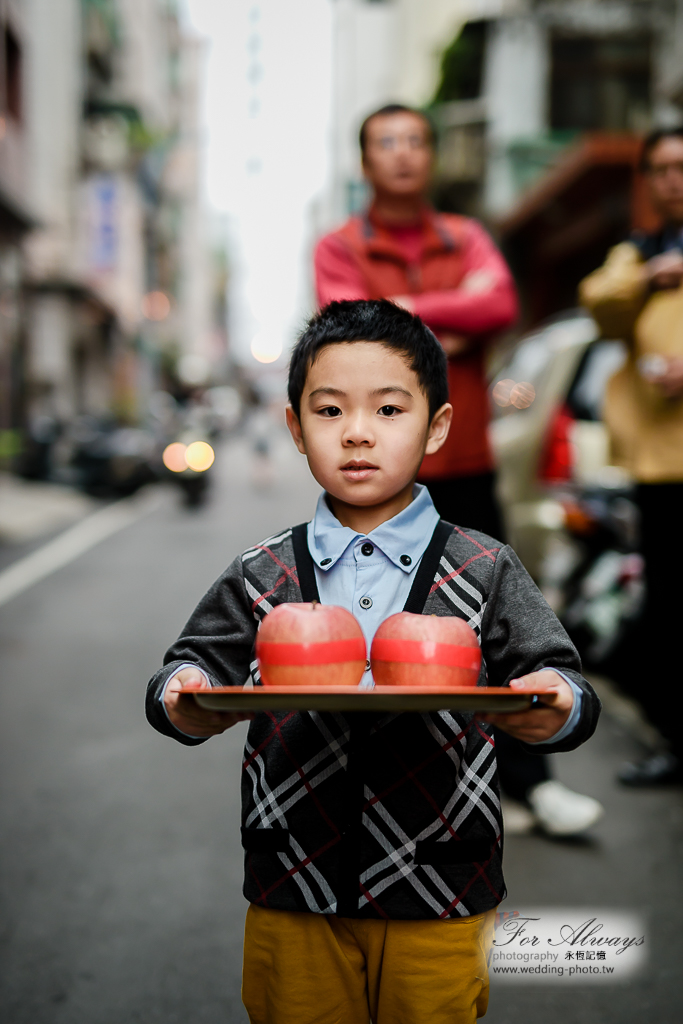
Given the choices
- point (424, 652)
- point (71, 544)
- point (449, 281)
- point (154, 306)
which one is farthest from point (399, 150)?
point (154, 306)

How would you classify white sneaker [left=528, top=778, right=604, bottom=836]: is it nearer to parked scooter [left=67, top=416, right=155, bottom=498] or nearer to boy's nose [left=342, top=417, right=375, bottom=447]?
boy's nose [left=342, top=417, right=375, bottom=447]

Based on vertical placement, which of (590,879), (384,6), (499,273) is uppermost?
(384,6)

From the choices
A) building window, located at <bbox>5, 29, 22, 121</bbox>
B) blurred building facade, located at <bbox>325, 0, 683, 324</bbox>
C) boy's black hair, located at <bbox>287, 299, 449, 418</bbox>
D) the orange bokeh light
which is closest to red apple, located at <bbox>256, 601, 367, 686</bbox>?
boy's black hair, located at <bbox>287, 299, 449, 418</bbox>

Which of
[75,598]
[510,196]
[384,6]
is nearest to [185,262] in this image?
[384,6]

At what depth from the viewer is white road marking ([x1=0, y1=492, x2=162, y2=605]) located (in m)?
7.91

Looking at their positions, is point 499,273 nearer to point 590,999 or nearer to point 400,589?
point 400,589

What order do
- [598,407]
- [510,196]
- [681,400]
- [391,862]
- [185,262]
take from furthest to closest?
[185,262] → [510,196] → [598,407] → [681,400] → [391,862]

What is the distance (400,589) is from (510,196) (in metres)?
18.9

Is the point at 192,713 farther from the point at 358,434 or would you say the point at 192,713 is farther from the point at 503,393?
the point at 503,393

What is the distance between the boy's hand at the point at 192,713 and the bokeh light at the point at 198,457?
11866 mm

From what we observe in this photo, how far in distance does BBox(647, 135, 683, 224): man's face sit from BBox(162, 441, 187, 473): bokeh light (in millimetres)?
10328

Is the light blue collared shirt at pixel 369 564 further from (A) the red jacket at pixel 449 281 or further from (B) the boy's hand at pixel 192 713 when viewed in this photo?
(A) the red jacket at pixel 449 281

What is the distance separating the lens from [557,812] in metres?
3.03

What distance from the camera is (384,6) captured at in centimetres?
3756
